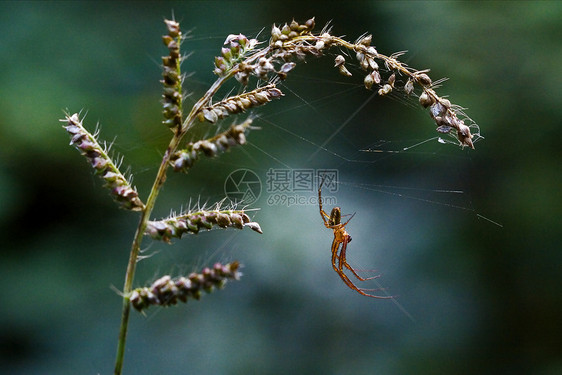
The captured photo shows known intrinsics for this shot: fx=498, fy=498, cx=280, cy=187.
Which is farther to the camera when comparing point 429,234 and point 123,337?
point 429,234

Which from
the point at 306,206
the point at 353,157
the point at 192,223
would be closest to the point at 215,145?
the point at 192,223

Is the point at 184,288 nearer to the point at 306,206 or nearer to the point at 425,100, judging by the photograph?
the point at 425,100

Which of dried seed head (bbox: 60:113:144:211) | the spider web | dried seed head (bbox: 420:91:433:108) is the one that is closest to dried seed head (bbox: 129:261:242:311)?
dried seed head (bbox: 60:113:144:211)

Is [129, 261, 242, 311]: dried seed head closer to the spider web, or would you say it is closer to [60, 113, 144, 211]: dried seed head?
[60, 113, 144, 211]: dried seed head

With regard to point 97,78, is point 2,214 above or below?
below

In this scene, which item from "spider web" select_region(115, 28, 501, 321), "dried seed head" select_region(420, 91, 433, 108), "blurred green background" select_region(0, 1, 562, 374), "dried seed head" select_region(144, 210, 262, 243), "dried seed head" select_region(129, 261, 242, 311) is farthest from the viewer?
"spider web" select_region(115, 28, 501, 321)

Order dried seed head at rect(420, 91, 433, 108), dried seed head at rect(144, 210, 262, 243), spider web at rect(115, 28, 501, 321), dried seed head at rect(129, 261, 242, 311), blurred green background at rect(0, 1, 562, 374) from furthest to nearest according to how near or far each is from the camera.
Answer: spider web at rect(115, 28, 501, 321) < blurred green background at rect(0, 1, 562, 374) < dried seed head at rect(420, 91, 433, 108) < dried seed head at rect(144, 210, 262, 243) < dried seed head at rect(129, 261, 242, 311)

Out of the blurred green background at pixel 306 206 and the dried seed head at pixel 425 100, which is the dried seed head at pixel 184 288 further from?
the blurred green background at pixel 306 206

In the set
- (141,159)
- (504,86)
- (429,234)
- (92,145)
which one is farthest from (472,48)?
(92,145)

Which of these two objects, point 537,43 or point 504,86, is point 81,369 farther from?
point 537,43
